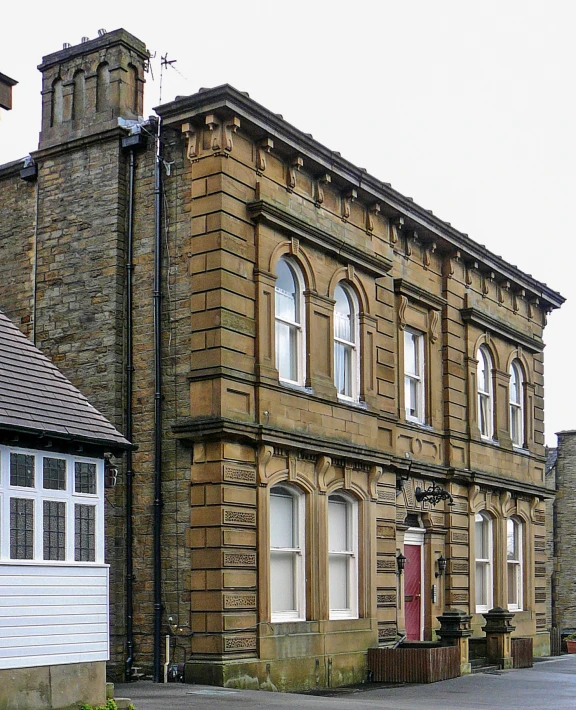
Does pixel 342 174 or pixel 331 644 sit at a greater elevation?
pixel 342 174

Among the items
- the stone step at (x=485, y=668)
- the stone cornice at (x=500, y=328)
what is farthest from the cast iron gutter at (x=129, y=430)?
the stone cornice at (x=500, y=328)

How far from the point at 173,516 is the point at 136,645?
213cm

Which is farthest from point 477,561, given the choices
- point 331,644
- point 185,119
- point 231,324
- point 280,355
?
point 185,119

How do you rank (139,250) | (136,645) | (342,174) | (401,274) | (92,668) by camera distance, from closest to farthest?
(92,668)
(136,645)
(139,250)
(342,174)
(401,274)

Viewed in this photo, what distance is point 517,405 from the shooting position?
101 ft

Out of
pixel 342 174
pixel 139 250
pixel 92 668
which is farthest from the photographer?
pixel 342 174

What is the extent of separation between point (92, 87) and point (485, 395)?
12309 millimetres

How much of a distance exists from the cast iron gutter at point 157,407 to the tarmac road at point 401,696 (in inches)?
36.6

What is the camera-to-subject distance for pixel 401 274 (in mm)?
25562

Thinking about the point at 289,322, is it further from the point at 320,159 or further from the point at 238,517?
the point at 238,517

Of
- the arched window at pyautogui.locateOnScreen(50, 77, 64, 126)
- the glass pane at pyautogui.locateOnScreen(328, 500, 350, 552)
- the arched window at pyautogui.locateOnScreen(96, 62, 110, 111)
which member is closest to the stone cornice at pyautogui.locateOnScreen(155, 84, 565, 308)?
the arched window at pyautogui.locateOnScreen(96, 62, 110, 111)

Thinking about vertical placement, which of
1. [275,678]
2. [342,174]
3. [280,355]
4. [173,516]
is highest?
[342,174]

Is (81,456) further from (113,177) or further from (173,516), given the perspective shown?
(113,177)

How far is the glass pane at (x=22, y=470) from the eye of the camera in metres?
15.6
